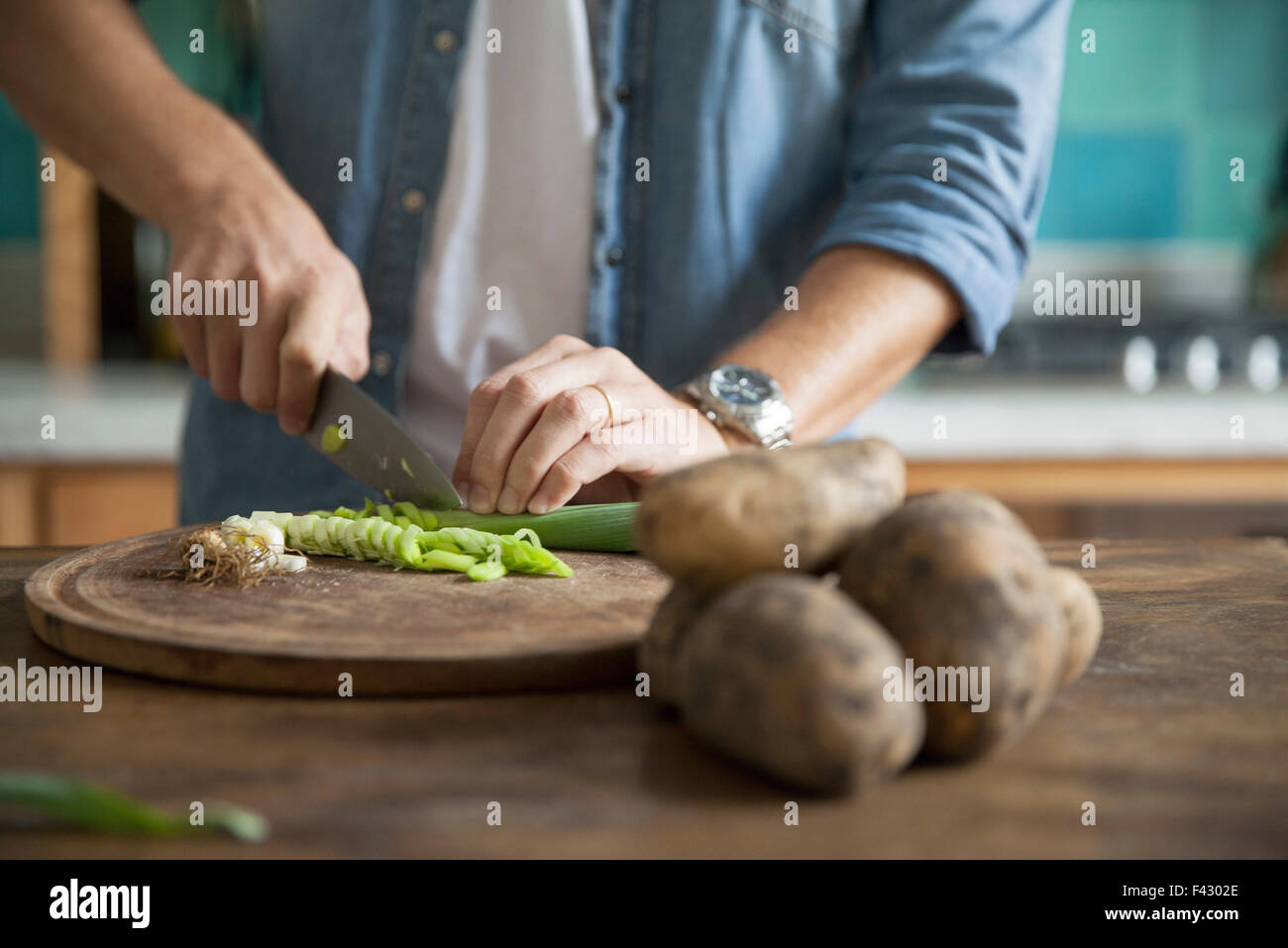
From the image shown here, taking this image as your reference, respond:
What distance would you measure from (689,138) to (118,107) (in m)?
0.82

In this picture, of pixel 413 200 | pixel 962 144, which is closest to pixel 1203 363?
pixel 962 144

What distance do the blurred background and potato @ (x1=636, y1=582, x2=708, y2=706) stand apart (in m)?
Answer: 1.45

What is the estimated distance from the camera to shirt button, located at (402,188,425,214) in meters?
1.65

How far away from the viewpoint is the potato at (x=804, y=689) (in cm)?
59

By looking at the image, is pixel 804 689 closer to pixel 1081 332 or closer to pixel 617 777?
pixel 617 777

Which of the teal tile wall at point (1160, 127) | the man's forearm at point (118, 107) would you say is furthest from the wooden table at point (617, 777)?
the teal tile wall at point (1160, 127)

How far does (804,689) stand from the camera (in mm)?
597

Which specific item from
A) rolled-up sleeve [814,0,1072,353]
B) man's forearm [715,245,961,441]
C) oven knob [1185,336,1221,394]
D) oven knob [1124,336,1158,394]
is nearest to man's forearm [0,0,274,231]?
man's forearm [715,245,961,441]

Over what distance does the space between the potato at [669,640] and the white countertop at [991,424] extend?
2.12 metres

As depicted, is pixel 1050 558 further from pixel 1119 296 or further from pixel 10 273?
pixel 10 273

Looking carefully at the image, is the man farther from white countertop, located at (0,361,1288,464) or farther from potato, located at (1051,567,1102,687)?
white countertop, located at (0,361,1288,464)

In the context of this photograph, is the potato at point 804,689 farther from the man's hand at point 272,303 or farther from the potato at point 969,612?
the man's hand at point 272,303
